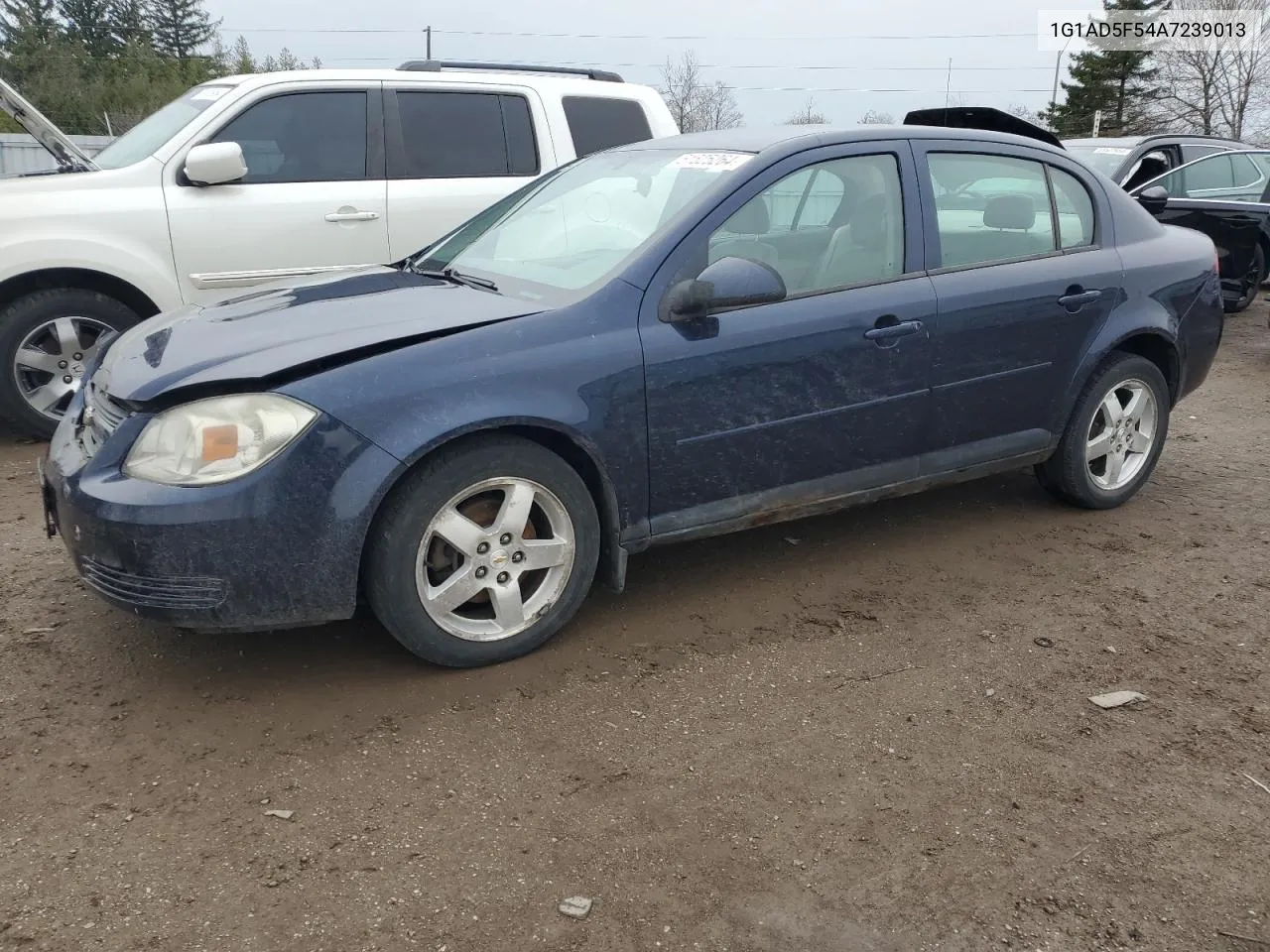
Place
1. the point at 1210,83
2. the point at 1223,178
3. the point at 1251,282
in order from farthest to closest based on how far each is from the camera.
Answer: the point at 1210,83 → the point at 1223,178 → the point at 1251,282

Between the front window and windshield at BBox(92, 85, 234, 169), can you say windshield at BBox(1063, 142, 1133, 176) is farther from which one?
windshield at BBox(92, 85, 234, 169)

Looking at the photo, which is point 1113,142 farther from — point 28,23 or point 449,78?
point 28,23

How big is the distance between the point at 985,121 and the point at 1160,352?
132cm

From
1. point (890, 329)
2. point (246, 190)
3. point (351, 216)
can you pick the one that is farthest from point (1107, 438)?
point (246, 190)

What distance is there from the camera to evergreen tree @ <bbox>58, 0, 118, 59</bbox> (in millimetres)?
55094

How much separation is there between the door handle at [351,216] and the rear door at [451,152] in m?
0.11

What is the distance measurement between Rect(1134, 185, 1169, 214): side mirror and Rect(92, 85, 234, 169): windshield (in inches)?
289

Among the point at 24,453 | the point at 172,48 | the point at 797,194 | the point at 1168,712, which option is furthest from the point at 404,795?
the point at 172,48

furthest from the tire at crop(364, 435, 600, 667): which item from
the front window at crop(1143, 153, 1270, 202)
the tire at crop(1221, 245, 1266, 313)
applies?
the tire at crop(1221, 245, 1266, 313)

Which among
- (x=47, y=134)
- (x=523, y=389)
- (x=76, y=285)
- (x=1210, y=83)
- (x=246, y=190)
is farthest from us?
(x=1210, y=83)

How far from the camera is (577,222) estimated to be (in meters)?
4.00

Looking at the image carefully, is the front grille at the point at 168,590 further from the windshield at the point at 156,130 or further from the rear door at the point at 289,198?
the windshield at the point at 156,130

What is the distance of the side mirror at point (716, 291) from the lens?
3471mm

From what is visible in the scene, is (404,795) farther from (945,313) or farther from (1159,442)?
(1159,442)
